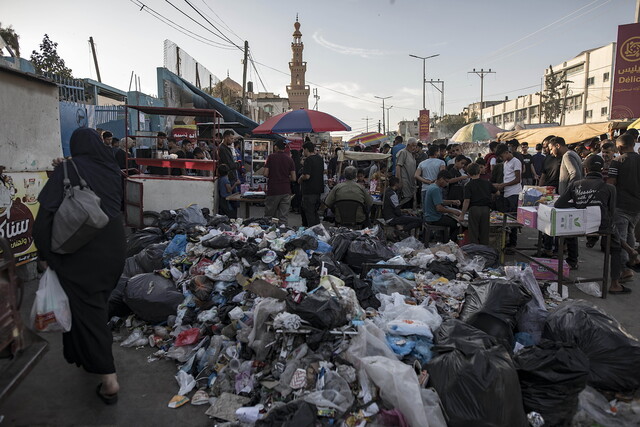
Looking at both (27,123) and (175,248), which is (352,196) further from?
(27,123)

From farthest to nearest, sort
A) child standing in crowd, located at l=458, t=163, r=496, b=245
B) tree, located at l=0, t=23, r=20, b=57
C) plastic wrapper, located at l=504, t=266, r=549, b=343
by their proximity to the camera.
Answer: tree, located at l=0, t=23, r=20, b=57
child standing in crowd, located at l=458, t=163, r=496, b=245
plastic wrapper, located at l=504, t=266, r=549, b=343

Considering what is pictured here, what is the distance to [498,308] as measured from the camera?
152 inches

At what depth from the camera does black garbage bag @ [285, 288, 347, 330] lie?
11.7 ft

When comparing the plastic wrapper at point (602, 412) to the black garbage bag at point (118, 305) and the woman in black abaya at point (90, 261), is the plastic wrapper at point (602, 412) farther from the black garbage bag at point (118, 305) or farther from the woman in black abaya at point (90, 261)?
the black garbage bag at point (118, 305)

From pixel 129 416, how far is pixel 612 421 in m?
3.47

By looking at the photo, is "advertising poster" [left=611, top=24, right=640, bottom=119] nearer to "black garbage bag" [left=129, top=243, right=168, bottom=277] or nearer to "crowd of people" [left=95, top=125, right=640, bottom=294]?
"crowd of people" [left=95, top=125, right=640, bottom=294]

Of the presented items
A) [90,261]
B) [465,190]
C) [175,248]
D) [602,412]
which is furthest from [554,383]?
[175,248]

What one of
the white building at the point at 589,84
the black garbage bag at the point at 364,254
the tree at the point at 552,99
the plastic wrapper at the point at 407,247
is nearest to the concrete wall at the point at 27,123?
the black garbage bag at the point at 364,254

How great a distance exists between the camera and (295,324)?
3.55m

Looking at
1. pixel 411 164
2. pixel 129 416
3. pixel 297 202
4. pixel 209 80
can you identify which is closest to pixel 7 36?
pixel 209 80

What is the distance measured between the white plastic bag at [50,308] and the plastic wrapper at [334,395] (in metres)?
1.80

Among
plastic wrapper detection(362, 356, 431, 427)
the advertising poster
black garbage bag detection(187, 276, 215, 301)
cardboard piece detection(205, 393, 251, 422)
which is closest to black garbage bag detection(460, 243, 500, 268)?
plastic wrapper detection(362, 356, 431, 427)

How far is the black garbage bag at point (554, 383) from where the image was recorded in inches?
115

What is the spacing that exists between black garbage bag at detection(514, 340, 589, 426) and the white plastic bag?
128 inches
